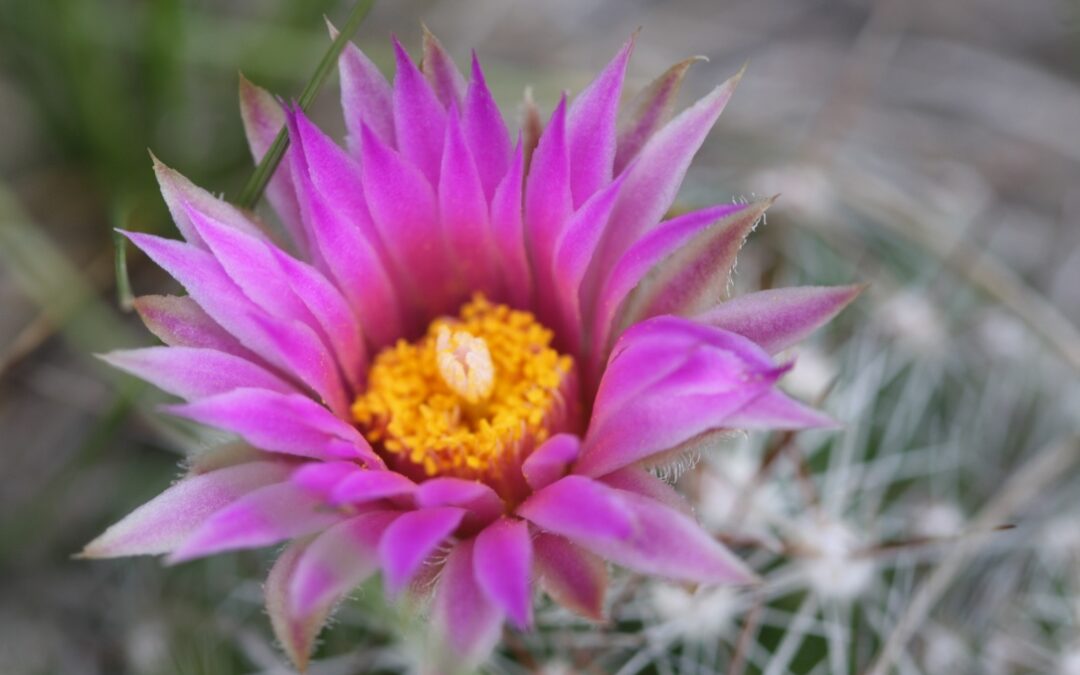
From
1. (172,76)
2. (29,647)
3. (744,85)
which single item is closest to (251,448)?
(29,647)

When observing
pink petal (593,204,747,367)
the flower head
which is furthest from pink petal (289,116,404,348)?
pink petal (593,204,747,367)

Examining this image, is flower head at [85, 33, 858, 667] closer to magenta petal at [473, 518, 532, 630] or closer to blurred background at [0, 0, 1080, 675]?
magenta petal at [473, 518, 532, 630]

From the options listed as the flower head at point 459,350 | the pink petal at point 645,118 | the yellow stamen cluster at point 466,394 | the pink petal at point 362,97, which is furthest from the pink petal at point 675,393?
the pink petal at point 362,97

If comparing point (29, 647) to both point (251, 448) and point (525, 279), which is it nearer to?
point (251, 448)

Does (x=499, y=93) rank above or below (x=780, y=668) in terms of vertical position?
above

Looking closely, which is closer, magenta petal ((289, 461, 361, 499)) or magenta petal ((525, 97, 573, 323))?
magenta petal ((289, 461, 361, 499))
